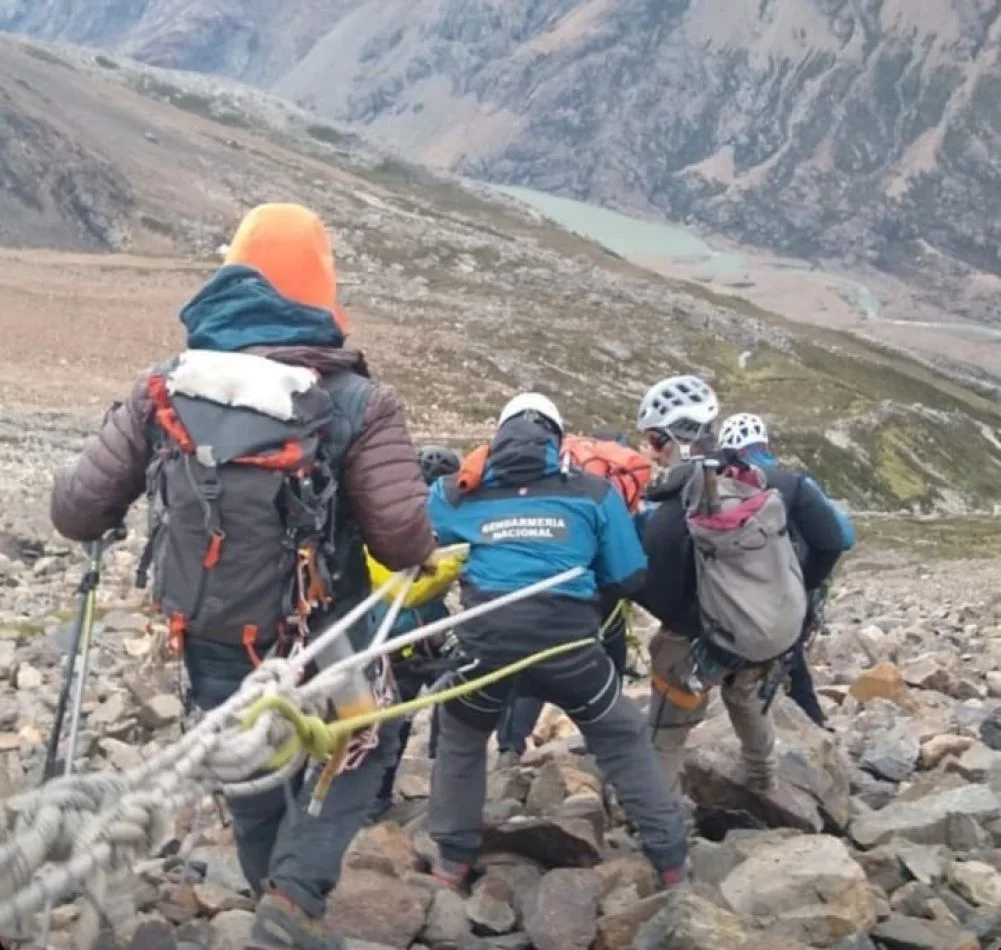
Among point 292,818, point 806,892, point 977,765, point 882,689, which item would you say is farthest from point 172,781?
point 882,689

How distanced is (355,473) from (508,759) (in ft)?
14.0

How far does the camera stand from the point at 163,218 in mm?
93375

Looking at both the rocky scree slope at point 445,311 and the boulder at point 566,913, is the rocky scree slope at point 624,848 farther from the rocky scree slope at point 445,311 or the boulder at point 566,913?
the rocky scree slope at point 445,311

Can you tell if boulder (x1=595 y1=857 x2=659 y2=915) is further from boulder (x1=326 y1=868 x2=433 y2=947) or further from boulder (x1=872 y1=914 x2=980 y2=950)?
boulder (x1=872 y1=914 x2=980 y2=950)

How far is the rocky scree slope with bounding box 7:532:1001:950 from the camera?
6141 millimetres

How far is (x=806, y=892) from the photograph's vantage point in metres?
6.45

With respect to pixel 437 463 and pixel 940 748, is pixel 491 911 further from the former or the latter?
pixel 940 748

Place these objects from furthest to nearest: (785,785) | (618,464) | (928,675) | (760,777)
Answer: (928,675) → (785,785) → (760,777) → (618,464)

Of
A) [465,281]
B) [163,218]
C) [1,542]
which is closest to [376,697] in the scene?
[1,542]

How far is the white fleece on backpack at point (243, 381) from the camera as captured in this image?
484cm

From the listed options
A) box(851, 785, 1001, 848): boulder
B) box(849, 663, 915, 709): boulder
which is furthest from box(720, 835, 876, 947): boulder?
box(849, 663, 915, 709): boulder

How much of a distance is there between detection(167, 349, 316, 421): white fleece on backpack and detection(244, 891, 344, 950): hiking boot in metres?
1.82

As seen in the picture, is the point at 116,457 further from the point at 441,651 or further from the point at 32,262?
the point at 32,262

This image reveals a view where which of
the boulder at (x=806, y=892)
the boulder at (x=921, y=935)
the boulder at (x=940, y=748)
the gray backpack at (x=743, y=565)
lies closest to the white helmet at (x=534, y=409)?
the gray backpack at (x=743, y=565)
